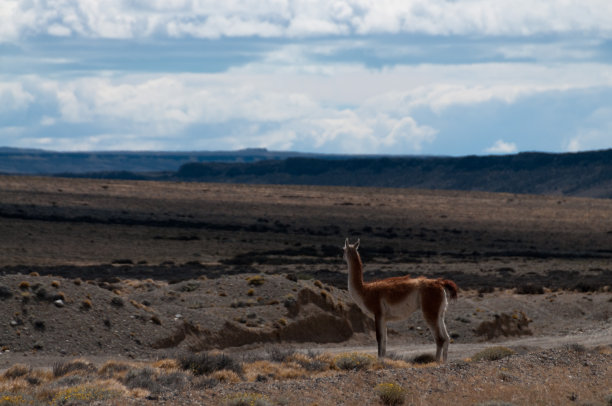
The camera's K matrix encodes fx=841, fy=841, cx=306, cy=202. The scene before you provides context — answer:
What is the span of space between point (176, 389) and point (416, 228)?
6781cm

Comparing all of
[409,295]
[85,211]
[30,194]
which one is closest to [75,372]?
[409,295]

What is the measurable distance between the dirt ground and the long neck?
15.6 feet

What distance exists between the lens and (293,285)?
26516 mm

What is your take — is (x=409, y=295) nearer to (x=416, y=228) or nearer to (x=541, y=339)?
(x=541, y=339)

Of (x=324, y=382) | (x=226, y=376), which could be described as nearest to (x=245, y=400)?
(x=324, y=382)

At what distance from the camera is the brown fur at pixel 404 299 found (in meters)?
15.2

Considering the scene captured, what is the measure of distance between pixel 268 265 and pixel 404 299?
34.0 metres

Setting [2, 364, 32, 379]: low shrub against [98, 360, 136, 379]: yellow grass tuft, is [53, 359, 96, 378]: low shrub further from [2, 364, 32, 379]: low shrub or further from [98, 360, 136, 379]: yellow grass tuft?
[2, 364, 32, 379]: low shrub

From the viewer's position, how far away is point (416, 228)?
78812 mm

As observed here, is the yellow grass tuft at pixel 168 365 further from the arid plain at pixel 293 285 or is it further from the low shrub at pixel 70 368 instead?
the arid plain at pixel 293 285

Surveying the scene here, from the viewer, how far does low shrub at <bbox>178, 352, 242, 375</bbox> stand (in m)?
13.7

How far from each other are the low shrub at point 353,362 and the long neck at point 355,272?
50.2 inches

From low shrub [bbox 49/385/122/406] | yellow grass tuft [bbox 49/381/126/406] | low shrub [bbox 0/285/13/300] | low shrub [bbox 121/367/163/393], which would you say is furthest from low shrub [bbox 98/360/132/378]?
low shrub [bbox 0/285/13/300]

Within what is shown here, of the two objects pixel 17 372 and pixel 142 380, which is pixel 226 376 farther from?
pixel 17 372
